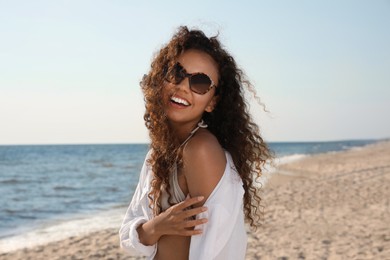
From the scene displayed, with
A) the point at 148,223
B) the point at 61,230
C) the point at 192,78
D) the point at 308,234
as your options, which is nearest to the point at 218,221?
the point at 148,223

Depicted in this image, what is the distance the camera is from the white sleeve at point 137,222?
79.4 inches

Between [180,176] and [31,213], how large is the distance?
10271 mm

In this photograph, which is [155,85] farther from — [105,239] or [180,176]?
[105,239]

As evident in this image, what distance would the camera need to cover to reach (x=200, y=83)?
1938 mm

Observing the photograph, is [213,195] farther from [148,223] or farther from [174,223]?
[148,223]

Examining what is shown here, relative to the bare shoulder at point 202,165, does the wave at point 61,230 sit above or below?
below

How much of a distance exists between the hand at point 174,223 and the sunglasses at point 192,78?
472mm

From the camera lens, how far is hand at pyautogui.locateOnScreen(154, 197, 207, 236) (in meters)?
1.74

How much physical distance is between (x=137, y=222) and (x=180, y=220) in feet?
1.06

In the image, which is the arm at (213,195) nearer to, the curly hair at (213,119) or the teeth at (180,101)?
the curly hair at (213,119)

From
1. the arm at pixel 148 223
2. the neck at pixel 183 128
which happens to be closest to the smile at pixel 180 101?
the neck at pixel 183 128

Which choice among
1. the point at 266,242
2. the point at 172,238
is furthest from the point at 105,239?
the point at 172,238

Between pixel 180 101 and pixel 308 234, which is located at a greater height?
pixel 180 101

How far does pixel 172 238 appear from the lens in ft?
6.40
